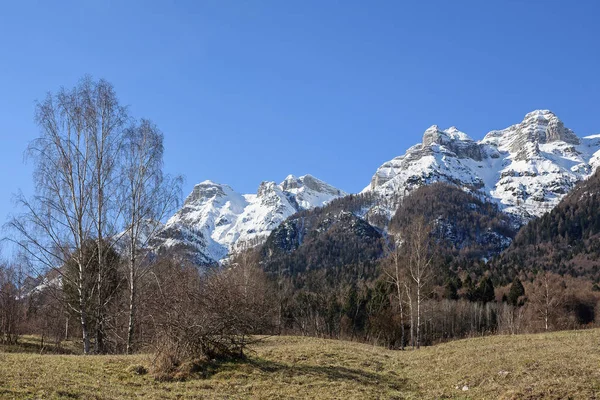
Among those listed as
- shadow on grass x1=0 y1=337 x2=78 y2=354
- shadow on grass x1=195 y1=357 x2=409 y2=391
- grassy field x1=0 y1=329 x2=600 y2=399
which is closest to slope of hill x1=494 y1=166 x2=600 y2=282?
shadow on grass x1=0 y1=337 x2=78 y2=354

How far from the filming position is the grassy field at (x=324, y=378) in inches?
516

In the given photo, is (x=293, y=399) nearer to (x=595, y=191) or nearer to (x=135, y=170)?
(x=135, y=170)

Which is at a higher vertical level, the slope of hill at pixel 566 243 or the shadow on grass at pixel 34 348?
the slope of hill at pixel 566 243

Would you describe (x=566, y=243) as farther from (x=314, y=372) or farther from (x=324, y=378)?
(x=324, y=378)

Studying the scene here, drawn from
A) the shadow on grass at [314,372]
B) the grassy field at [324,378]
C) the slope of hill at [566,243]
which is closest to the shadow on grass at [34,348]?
the grassy field at [324,378]

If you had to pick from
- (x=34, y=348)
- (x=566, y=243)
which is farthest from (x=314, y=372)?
(x=566, y=243)

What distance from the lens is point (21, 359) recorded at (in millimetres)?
15680

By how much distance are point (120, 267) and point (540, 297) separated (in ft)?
171

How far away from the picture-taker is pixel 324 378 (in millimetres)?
16578

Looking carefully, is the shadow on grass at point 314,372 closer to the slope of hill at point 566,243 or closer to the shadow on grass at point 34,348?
the shadow on grass at point 34,348

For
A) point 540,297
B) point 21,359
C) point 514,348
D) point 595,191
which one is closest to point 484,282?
point 540,297

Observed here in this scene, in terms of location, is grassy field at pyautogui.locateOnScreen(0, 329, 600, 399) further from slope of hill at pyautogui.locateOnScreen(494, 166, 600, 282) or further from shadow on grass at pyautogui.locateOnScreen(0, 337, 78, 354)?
slope of hill at pyautogui.locateOnScreen(494, 166, 600, 282)

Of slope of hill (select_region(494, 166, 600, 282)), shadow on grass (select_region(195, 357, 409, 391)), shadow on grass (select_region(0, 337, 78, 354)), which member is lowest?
shadow on grass (select_region(0, 337, 78, 354))

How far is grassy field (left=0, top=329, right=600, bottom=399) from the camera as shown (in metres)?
13.1
